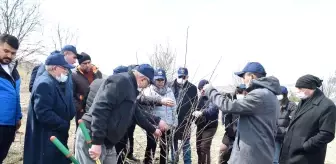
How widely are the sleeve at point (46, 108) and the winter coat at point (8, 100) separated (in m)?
0.36

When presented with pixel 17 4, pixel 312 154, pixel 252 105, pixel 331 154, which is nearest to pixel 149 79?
pixel 252 105

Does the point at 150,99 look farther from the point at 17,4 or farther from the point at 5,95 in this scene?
the point at 17,4

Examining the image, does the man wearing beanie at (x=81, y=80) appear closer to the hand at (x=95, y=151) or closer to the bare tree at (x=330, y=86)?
the hand at (x=95, y=151)

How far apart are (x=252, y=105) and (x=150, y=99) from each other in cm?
166

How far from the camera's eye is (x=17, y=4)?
1412 cm

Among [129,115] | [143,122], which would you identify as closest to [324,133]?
[143,122]

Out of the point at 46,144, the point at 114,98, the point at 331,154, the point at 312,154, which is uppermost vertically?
the point at 114,98

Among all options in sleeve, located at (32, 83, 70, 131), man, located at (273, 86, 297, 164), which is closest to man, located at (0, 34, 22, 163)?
sleeve, located at (32, 83, 70, 131)

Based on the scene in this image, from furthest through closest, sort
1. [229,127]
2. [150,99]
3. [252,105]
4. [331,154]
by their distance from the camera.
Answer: [331,154] → [229,127] → [150,99] → [252,105]

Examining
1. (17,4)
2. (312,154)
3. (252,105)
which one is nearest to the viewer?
(252,105)

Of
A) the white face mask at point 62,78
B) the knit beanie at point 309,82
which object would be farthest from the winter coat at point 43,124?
the knit beanie at point 309,82

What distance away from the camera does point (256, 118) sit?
10.8 ft

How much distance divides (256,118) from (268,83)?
16.2 inches

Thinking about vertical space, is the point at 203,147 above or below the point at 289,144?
below
